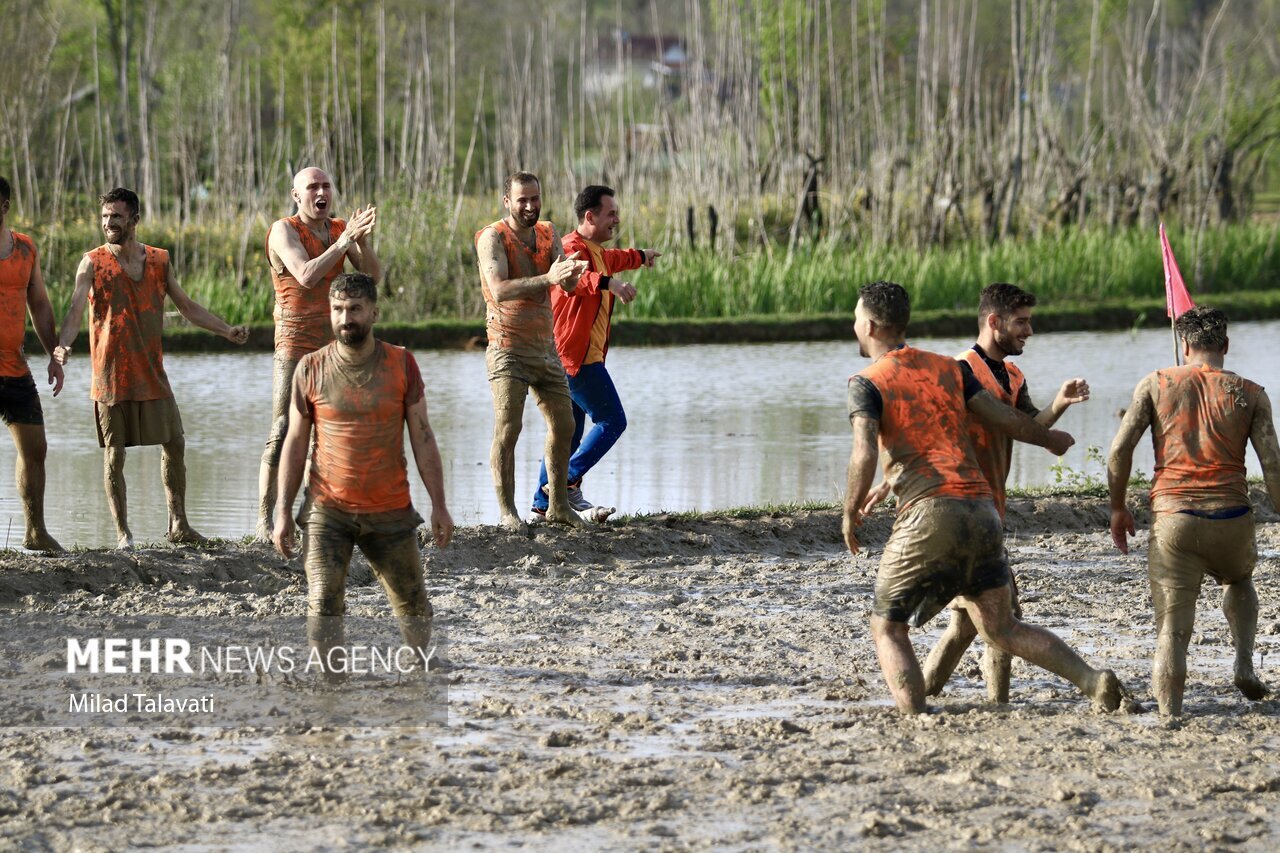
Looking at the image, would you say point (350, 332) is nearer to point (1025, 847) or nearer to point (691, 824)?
point (691, 824)

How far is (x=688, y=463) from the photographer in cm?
1201

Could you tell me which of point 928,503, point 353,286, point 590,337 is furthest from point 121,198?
point 928,503

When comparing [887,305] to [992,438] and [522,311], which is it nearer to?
[992,438]

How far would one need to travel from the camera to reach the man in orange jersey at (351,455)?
6.10 meters

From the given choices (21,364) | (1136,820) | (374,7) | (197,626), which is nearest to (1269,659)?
(1136,820)

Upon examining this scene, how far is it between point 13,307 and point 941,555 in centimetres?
461

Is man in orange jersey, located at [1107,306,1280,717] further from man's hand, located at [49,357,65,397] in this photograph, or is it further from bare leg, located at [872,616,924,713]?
man's hand, located at [49,357,65,397]

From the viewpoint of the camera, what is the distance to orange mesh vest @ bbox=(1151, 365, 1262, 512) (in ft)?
19.9

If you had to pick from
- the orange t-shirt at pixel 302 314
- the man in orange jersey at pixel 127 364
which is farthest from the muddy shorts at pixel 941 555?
the man in orange jersey at pixel 127 364

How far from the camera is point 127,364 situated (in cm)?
877

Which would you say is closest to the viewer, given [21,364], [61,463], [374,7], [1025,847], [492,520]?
[1025,847]

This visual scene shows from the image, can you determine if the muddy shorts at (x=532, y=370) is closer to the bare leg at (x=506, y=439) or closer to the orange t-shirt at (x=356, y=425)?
the bare leg at (x=506, y=439)

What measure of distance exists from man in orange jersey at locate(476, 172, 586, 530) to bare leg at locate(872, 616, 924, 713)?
3422 mm

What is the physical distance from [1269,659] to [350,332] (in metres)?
3.49
